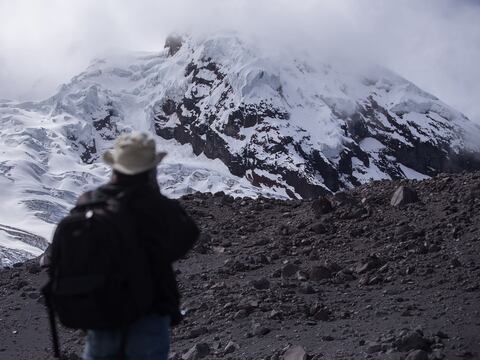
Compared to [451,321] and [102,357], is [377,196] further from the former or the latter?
[102,357]

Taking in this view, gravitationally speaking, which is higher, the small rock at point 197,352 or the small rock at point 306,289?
the small rock at point 306,289

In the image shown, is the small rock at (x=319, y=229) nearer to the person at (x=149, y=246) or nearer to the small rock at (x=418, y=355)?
the small rock at (x=418, y=355)

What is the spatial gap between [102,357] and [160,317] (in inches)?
16.4

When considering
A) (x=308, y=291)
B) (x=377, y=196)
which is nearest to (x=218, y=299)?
(x=308, y=291)

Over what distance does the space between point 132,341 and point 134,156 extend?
110 centimetres

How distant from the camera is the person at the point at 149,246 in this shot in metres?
4.19

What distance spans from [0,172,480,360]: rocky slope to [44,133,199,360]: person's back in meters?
3.39

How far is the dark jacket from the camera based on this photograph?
4176 mm

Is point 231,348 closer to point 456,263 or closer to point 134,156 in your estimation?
point 456,263

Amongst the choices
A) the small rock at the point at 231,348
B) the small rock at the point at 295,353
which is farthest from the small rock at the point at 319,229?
the small rock at the point at 295,353

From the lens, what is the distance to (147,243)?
4.18m

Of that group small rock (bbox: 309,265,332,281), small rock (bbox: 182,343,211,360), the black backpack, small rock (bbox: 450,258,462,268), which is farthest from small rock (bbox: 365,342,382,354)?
the black backpack

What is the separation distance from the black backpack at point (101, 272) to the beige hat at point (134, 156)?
311mm

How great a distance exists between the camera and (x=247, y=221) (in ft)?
49.5
